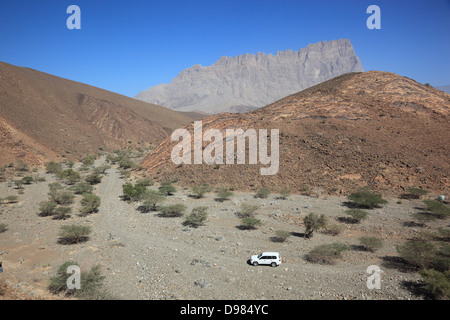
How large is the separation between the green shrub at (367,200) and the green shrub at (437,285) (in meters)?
9.38

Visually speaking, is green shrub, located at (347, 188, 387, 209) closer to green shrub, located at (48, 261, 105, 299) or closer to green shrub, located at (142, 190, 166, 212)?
green shrub, located at (142, 190, 166, 212)

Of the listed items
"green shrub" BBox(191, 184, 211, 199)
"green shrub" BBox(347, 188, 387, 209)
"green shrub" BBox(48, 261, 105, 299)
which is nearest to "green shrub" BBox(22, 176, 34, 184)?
"green shrub" BBox(191, 184, 211, 199)

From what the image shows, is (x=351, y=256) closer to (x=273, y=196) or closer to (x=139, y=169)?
(x=273, y=196)

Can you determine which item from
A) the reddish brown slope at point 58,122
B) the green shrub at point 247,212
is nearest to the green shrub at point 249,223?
the green shrub at point 247,212

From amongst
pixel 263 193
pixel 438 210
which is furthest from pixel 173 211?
pixel 438 210

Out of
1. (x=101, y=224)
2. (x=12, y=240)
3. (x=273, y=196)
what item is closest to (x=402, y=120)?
(x=273, y=196)

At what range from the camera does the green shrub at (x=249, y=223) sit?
49.2 ft

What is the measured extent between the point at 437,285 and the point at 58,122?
6228 centimetres

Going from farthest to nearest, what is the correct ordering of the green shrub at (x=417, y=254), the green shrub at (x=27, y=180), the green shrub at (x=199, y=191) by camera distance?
the green shrub at (x=27, y=180), the green shrub at (x=199, y=191), the green shrub at (x=417, y=254)

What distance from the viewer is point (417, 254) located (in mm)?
10422

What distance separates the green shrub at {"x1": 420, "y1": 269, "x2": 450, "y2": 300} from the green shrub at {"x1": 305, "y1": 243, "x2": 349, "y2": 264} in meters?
3.21

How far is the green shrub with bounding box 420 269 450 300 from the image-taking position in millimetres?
8141

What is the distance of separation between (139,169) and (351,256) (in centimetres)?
2673

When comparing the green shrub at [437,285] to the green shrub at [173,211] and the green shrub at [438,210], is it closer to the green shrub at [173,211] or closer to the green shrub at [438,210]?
the green shrub at [438,210]
